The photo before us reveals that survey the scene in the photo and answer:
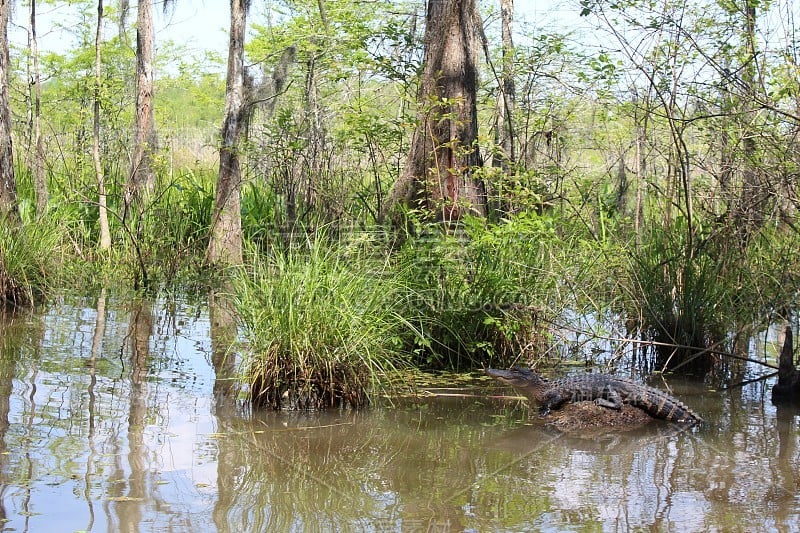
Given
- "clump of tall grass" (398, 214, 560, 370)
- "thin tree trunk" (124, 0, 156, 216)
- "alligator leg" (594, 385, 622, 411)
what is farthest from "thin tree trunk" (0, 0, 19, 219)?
"alligator leg" (594, 385, 622, 411)

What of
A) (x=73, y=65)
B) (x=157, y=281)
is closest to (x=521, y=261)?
(x=157, y=281)

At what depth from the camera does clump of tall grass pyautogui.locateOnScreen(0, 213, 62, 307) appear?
866 centimetres

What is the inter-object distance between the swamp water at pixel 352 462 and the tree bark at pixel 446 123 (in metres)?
2.13

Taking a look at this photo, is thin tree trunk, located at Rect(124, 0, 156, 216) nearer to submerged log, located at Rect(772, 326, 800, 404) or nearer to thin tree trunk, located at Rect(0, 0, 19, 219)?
thin tree trunk, located at Rect(0, 0, 19, 219)

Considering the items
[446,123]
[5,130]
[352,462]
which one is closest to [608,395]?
[352,462]

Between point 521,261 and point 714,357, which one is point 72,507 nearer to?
point 521,261

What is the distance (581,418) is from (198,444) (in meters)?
2.60

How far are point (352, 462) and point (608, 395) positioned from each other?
205cm

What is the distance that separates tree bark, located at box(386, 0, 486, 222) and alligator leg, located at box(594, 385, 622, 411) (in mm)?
2479

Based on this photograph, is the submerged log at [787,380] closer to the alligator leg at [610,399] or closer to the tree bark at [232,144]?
the alligator leg at [610,399]

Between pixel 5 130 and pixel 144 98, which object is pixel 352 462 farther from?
pixel 144 98

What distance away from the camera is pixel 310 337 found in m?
5.90

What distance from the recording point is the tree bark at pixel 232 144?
485 inches

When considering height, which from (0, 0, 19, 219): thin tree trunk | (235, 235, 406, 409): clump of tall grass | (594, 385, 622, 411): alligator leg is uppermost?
(0, 0, 19, 219): thin tree trunk
